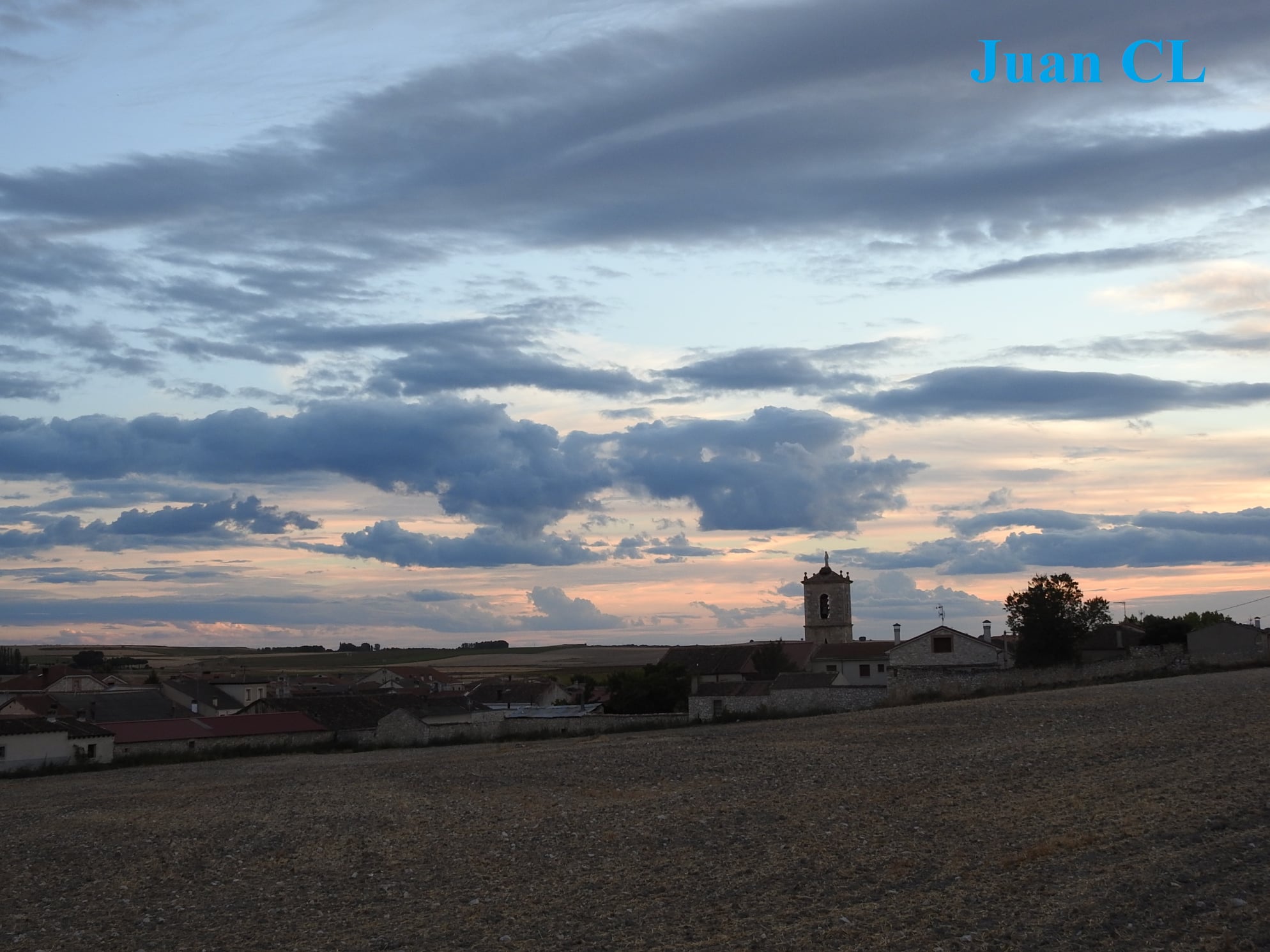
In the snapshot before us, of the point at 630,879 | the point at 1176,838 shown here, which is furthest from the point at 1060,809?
the point at 630,879

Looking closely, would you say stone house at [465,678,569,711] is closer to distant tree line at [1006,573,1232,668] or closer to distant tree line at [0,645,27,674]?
distant tree line at [1006,573,1232,668]

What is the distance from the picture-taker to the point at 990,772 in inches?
998

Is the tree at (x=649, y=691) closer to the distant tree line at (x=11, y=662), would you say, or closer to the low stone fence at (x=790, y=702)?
the low stone fence at (x=790, y=702)

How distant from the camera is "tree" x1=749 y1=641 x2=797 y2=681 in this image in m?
94.4

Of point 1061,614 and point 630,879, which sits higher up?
point 1061,614

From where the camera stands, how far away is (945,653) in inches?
2758

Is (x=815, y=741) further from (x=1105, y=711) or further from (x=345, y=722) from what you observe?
(x=345, y=722)

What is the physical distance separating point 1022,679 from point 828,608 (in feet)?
154

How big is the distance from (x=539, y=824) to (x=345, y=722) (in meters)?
47.3

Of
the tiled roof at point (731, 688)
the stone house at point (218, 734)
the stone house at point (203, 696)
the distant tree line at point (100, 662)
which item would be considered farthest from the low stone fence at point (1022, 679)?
the distant tree line at point (100, 662)

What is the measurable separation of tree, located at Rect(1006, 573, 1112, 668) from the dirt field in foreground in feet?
89.6

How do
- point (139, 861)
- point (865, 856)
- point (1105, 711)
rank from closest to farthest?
point (865, 856)
point (139, 861)
point (1105, 711)

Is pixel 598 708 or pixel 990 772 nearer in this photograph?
pixel 990 772

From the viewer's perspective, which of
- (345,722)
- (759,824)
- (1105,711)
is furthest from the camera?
(345,722)
